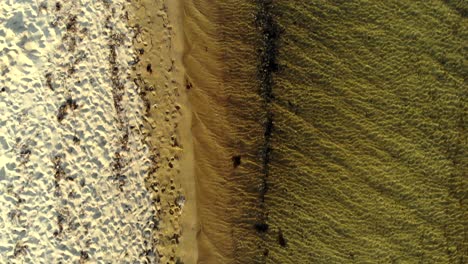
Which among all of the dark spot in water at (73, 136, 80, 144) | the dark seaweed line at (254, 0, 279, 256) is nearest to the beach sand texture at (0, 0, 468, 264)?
the dark seaweed line at (254, 0, 279, 256)

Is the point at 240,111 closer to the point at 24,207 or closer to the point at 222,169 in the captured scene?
the point at 222,169

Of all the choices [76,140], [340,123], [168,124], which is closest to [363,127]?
[340,123]

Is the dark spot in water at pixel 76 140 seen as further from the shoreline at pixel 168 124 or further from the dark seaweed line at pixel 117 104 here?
the shoreline at pixel 168 124

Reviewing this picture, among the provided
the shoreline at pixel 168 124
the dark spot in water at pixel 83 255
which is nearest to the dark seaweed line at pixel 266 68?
the shoreline at pixel 168 124

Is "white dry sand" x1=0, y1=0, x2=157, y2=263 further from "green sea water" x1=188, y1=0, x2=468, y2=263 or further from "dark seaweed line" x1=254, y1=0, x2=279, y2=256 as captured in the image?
"dark seaweed line" x1=254, y1=0, x2=279, y2=256

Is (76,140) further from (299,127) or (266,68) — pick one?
(299,127)

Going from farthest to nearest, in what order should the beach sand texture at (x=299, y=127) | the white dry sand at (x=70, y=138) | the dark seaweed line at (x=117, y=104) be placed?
the beach sand texture at (x=299, y=127), the dark seaweed line at (x=117, y=104), the white dry sand at (x=70, y=138)

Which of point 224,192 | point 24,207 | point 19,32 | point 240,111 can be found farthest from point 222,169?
Result: point 19,32

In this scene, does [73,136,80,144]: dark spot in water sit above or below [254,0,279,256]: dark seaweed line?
below
